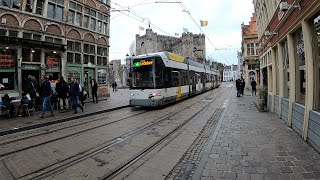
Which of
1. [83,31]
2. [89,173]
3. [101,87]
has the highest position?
[83,31]

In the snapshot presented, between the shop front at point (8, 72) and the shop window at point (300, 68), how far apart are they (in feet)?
49.2

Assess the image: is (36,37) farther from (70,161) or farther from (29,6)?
(70,161)

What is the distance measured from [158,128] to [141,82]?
18.6 ft

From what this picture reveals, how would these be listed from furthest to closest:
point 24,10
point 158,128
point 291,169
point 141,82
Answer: point 24,10
point 141,82
point 158,128
point 291,169

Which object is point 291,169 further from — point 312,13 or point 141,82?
point 141,82

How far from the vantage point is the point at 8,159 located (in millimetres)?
5617

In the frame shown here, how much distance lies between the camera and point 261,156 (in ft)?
17.5

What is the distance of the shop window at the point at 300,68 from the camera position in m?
7.28

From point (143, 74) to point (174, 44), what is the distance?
60.3 meters

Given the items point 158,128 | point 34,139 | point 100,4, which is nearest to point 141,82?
point 158,128

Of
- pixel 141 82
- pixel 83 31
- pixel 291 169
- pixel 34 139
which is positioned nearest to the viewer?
pixel 291 169

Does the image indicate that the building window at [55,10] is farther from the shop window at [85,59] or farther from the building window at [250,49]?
the building window at [250,49]

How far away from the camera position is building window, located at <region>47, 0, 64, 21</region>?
18337mm

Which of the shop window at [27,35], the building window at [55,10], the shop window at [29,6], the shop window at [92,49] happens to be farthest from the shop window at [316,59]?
the shop window at [92,49]
